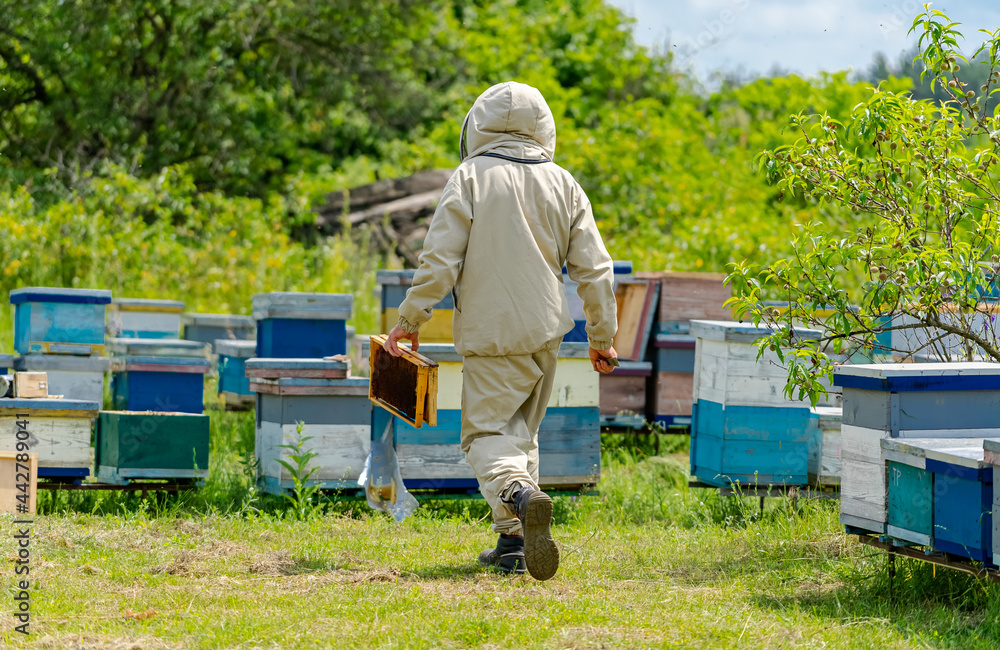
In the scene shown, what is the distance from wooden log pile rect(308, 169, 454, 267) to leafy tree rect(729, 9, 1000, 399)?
936 centimetres

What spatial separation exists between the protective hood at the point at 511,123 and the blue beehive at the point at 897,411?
1434mm

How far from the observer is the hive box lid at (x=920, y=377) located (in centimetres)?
320

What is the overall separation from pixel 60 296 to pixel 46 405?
→ 2.36 ft

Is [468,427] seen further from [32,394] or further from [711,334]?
[32,394]

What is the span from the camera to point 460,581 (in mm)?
3586

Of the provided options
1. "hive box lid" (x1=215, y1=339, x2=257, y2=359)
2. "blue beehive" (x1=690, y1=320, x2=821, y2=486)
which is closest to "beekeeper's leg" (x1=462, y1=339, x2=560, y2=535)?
"blue beehive" (x1=690, y1=320, x2=821, y2=486)

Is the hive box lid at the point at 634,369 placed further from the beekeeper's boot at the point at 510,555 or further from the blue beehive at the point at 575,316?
the beekeeper's boot at the point at 510,555

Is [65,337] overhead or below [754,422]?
overhead

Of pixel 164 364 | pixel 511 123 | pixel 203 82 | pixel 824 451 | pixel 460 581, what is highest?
pixel 203 82

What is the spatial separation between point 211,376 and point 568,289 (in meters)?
4.10

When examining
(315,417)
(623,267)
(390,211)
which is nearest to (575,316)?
(623,267)

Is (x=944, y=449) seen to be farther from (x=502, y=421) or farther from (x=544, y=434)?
(x=544, y=434)

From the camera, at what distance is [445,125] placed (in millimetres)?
16703

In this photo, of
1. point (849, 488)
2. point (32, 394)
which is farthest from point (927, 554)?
point (32, 394)
